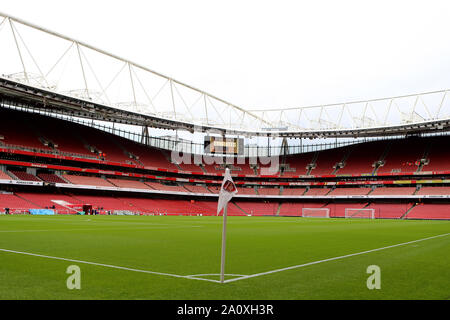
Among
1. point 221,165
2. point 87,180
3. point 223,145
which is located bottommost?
point 87,180

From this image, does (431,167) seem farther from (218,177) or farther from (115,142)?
(115,142)

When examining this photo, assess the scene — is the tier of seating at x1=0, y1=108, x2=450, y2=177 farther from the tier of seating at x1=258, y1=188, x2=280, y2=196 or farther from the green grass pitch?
the green grass pitch

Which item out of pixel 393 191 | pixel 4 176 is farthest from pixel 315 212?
pixel 4 176

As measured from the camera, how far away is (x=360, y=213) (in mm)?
72875

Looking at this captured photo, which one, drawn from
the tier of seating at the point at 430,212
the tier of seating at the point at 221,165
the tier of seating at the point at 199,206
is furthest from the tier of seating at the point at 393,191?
the tier of seating at the point at 430,212

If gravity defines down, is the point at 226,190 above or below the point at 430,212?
below

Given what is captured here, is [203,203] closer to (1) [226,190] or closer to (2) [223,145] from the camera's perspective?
(2) [223,145]

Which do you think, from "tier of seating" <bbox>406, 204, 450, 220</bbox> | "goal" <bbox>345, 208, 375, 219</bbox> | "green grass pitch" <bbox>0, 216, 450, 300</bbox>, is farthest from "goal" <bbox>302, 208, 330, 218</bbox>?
"green grass pitch" <bbox>0, 216, 450, 300</bbox>

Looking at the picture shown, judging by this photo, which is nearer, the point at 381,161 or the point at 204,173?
the point at 381,161

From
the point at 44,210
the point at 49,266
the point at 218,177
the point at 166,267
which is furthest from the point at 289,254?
the point at 218,177

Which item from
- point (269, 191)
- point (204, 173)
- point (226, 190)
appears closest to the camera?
point (226, 190)

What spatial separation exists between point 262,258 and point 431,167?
72.1 m

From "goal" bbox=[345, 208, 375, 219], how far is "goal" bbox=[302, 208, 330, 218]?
3851 millimetres

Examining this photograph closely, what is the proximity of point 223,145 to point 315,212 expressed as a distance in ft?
76.9
